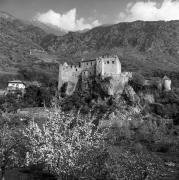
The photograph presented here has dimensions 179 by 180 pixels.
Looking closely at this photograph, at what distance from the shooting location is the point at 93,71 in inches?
3086

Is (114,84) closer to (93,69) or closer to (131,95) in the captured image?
(131,95)

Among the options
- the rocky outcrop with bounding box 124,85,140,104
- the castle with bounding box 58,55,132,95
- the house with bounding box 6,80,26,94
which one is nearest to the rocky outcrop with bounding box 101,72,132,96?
the castle with bounding box 58,55,132,95

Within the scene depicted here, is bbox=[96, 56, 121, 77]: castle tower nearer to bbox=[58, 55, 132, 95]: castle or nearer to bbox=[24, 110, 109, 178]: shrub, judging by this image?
bbox=[58, 55, 132, 95]: castle

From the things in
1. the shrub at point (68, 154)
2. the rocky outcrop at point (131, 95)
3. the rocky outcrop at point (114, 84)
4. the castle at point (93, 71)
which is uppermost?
the castle at point (93, 71)

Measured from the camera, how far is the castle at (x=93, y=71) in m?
76.1

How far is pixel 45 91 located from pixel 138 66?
79.4 meters

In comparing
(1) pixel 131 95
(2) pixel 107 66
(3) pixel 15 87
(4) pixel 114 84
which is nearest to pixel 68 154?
(4) pixel 114 84

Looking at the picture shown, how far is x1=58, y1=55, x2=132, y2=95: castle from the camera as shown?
250ft

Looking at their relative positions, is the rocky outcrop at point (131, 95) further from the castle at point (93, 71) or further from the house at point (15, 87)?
the house at point (15, 87)

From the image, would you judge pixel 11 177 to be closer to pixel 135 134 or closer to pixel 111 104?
pixel 135 134

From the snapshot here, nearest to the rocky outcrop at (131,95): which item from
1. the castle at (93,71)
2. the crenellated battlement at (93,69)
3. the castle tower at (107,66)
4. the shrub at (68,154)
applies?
the castle at (93,71)

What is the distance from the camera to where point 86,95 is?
74.2 m

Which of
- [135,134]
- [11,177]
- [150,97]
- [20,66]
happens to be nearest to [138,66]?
[20,66]

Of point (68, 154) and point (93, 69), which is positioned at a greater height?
point (93, 69)
